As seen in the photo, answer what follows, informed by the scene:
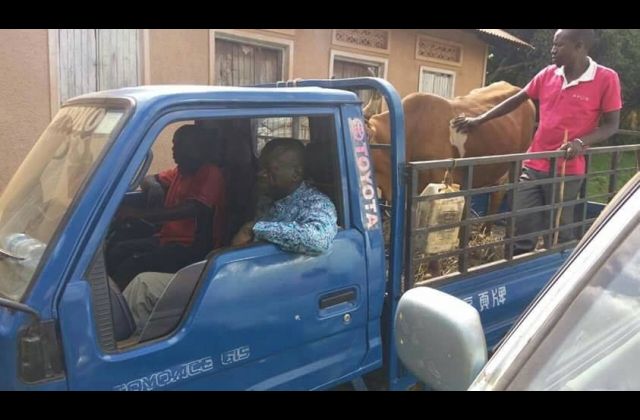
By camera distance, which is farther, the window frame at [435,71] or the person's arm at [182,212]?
the window frame at [435,71]

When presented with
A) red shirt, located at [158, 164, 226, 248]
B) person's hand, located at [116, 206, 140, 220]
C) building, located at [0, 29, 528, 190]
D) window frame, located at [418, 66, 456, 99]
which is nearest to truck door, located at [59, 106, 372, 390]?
red shirt, located at [158, 164, 226, 248]

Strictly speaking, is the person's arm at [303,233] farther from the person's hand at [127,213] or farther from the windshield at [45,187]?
the person's hand at [127,213]

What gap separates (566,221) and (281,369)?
2249mm

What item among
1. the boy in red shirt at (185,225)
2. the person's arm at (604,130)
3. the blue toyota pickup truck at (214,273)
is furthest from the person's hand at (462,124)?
the boy in red shirt at (185,225)

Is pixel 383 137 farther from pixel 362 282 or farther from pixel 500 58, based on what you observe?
pixel 500 58

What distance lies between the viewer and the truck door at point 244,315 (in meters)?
1.79

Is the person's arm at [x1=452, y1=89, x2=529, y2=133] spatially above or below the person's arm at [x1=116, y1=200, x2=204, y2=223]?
above

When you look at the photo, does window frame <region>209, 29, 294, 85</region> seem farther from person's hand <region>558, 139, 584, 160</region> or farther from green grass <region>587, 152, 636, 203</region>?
person's hand <region>558, 139, 584, 160</region>

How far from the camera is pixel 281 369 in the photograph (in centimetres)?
221

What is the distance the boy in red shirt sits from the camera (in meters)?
2.67

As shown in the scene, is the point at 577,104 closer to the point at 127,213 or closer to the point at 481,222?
the point at 481,222

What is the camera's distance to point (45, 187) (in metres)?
2.02

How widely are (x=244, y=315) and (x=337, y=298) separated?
0.45 metres

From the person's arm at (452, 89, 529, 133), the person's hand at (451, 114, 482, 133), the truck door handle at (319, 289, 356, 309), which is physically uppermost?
the person's arm at (452, 89, 529, 133)
